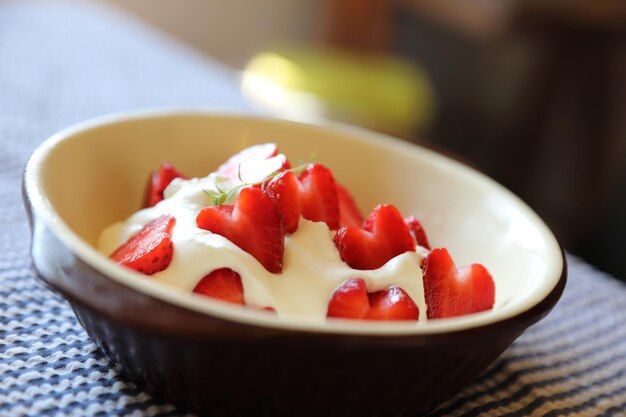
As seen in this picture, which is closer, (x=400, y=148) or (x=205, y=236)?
(x=205, y=236)

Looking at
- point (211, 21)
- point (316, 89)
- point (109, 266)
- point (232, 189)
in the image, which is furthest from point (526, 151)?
point (109, 266)

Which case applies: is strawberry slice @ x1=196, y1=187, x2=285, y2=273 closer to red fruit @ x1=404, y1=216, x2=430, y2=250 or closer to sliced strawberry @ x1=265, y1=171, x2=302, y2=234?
sliced strawberry @ x1=265, y1=171, x2=302, y2=234

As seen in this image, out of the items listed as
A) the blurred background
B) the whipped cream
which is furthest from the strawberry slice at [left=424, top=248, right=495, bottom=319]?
the blurred background

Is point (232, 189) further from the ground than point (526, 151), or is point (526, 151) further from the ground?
point (232, 189)

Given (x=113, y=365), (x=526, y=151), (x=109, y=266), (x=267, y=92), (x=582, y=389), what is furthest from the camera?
(x=526, y=151)

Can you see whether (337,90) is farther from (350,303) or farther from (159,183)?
(350,303)

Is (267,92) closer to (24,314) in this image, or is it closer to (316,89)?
(316,89)

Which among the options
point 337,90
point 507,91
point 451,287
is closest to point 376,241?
point 451,287
